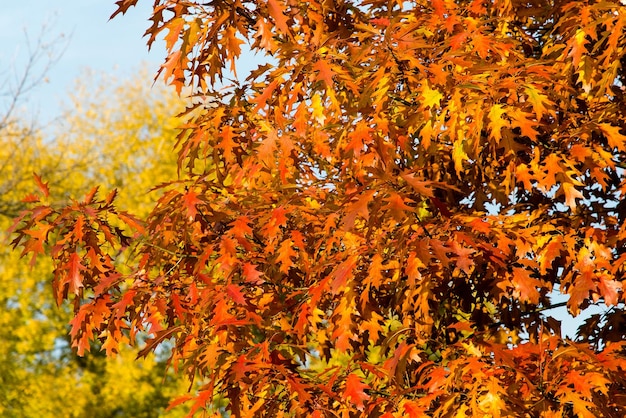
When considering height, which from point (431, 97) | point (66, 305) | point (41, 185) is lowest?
point (66, 305)

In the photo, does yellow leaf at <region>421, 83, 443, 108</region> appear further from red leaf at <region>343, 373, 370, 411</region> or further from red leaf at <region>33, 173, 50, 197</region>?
red leaf at <region>33, 173, 50, 197</region>

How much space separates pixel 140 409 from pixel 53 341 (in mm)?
3163

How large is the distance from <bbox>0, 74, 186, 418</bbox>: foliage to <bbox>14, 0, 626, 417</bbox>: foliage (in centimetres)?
1380

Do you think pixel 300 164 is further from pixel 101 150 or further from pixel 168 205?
pixel 101 150

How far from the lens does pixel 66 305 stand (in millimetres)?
21562

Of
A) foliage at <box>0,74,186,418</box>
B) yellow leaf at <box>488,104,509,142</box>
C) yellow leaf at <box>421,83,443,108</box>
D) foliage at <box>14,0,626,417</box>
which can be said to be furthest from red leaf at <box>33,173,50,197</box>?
foliage at <box>0,74,186,418</box>

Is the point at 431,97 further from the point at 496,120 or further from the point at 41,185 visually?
the point at 41,185

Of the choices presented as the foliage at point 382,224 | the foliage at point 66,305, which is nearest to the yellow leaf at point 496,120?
the foliage at point 382,224

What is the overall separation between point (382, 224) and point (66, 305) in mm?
18527

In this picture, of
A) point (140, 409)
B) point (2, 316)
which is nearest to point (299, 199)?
point (140, 409)

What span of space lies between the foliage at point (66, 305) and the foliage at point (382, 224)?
13.8 meters

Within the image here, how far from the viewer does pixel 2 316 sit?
2033 centimetres

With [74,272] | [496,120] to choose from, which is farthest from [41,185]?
[496,120]

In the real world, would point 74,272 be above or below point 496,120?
below
